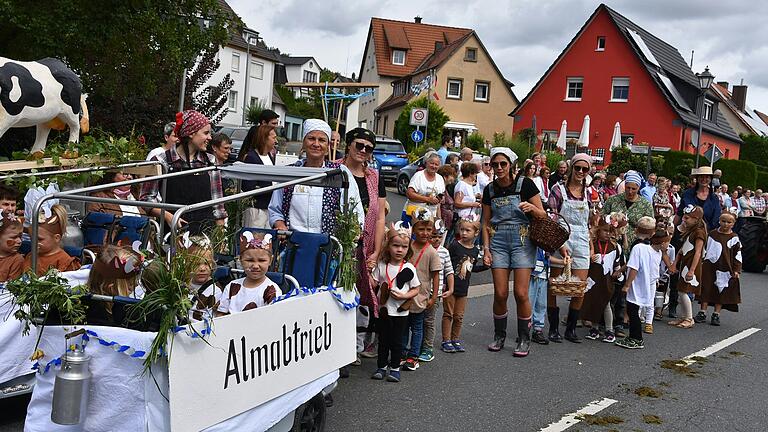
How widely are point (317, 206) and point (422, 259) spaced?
1182mm

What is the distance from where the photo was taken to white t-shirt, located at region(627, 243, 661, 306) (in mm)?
9008

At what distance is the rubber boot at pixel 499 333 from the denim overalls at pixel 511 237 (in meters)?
0.60

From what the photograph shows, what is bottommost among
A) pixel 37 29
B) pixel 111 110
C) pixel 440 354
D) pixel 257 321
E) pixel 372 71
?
pixel 440 354

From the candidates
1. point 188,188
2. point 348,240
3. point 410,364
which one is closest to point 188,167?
point 188,188

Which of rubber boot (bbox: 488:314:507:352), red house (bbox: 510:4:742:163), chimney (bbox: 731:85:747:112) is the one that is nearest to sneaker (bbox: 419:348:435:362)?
rubber boot (bbox: 488:314:507:352)

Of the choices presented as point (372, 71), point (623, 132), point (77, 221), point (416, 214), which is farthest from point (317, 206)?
point (372, 71)

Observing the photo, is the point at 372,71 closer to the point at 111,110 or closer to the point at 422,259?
the point at 111,110

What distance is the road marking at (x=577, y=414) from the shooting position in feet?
19.2

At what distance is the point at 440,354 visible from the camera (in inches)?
313

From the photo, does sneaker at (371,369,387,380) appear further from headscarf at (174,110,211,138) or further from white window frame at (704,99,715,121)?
white window frame at (704,99,715,121)

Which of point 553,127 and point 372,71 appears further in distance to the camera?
point 372,71

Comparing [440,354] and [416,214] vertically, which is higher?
[416,214]

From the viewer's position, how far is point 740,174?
3538cm

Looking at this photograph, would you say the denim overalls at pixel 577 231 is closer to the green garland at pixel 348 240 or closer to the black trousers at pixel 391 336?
the black trousers at pixel 391 336
